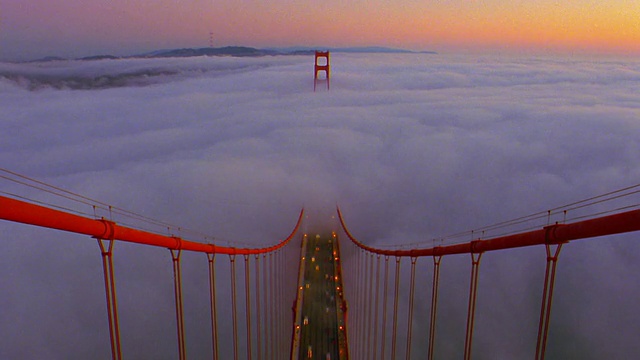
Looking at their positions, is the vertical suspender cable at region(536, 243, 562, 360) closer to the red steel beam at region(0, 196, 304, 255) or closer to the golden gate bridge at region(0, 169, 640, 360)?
the golden gate bridge at region(0, 169, 640, 360)

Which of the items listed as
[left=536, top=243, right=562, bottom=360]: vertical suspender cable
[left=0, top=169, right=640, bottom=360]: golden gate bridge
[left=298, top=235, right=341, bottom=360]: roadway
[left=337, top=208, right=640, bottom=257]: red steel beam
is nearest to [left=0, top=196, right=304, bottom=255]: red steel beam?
[left=0, top=169, right=640, bottom=360]: golden gate bridge

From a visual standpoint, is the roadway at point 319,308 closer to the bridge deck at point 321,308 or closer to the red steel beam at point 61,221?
the bridge deck at point 321,308

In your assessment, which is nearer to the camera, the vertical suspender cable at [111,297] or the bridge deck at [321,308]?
the vertical suspender cable at [111,297]

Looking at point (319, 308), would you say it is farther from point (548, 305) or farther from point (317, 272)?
point (548, 305)

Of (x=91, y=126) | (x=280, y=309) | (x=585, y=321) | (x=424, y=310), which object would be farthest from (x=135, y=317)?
(x=91, y=126)

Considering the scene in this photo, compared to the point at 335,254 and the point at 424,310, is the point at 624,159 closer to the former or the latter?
the point at 424,310

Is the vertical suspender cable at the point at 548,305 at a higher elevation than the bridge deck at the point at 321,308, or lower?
higher

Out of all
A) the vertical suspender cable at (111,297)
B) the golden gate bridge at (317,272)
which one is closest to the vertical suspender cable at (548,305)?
the golden gate bridge at (317,272)
